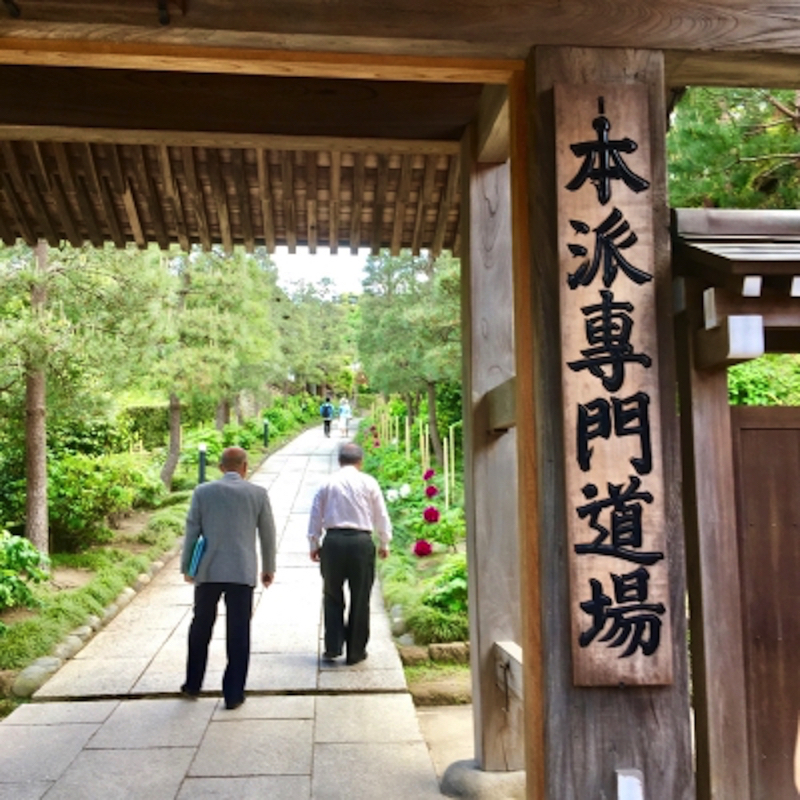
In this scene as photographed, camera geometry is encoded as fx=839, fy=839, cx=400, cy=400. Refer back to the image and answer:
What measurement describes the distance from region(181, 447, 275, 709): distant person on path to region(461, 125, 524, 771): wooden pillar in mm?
1579

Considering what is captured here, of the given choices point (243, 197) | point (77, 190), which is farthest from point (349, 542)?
point (77, 190)

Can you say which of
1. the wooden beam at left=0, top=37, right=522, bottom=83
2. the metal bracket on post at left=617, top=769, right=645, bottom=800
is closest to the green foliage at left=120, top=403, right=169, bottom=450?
the wooden beam at left=0, top=37, right=522, bottom=83

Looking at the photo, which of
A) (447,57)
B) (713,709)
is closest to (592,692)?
(713,709)

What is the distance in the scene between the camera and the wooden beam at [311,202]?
187 inches

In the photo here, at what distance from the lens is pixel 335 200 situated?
5.02 metres

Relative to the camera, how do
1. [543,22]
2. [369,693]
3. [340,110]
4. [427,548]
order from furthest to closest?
[427,548]
[369,693]
[340,110]
[543,22]

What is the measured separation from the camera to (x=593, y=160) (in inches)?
112

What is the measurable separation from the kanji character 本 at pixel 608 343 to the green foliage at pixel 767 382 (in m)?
6.70

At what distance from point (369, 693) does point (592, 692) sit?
3.37m

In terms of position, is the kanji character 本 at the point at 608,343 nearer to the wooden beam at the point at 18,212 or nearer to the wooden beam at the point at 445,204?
the wooden beam at the point at 445,204

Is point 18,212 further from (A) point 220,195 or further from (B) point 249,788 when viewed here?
(B) point 249,788

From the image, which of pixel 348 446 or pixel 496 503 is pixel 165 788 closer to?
pixel 496 503

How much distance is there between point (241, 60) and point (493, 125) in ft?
4.38

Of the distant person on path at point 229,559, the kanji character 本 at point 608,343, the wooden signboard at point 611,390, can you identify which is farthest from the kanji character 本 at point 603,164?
the distant person on path at point 229,559
